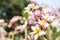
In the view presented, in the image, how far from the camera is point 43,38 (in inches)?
28.3

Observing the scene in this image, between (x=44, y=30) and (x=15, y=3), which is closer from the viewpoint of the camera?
(x=44, y=30)

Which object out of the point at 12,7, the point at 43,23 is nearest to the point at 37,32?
the point at 43,23

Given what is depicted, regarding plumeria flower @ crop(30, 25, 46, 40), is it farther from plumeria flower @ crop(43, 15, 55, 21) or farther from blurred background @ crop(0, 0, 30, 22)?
blurred background @ crop(0, 0, 30, 22)

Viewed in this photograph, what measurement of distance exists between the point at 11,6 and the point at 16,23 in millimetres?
2593

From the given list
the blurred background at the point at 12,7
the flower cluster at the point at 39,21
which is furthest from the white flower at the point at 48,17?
the blurred background at the point at 12,7

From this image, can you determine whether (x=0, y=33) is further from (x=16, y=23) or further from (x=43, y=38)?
(x=43, y=38)

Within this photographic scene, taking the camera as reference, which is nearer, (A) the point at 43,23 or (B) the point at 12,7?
(A) the point at 43,23

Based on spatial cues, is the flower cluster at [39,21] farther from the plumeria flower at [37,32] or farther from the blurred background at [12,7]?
the blurred background at [12,7]

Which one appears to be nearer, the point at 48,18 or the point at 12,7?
the point at 48,18

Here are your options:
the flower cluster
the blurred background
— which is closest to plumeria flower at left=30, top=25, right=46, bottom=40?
the flower cluster

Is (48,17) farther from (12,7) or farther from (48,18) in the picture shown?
(12,7)

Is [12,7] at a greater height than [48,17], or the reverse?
[12,7]

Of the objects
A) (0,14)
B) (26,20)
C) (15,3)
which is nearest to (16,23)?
(26,20)

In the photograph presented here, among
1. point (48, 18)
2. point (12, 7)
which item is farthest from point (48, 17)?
point (12, 7)
